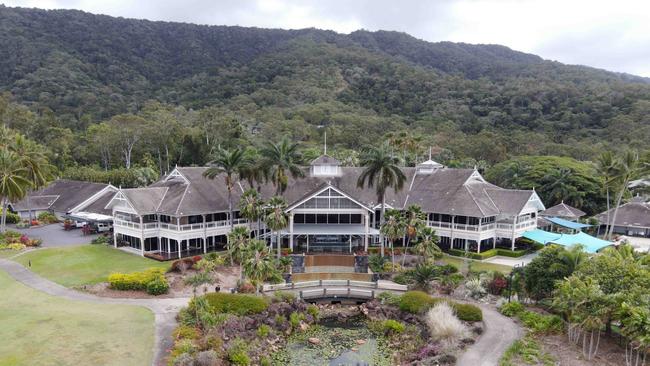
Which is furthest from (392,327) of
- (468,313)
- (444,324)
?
(468,313)

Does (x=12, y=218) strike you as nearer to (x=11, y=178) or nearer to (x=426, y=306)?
(x=11, y=178)

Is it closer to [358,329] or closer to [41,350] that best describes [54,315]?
[41,350]

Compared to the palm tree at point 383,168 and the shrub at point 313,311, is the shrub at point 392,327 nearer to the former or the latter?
the shrub at point 313,311

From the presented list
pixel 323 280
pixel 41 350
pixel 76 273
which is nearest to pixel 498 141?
pixel 323 280

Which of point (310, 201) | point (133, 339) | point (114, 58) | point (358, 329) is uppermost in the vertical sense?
point (114, 58)

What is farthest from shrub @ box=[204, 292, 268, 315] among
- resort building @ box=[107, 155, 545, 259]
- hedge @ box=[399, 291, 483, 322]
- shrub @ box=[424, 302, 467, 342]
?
resort building @ box=[107, 155, 545, 259]

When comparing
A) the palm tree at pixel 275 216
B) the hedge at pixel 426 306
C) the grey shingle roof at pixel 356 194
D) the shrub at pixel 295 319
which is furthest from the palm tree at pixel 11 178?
the hedge at pixel 426 306

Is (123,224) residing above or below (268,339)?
above

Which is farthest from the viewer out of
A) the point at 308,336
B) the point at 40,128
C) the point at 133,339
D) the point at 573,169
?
the point at 40,128
